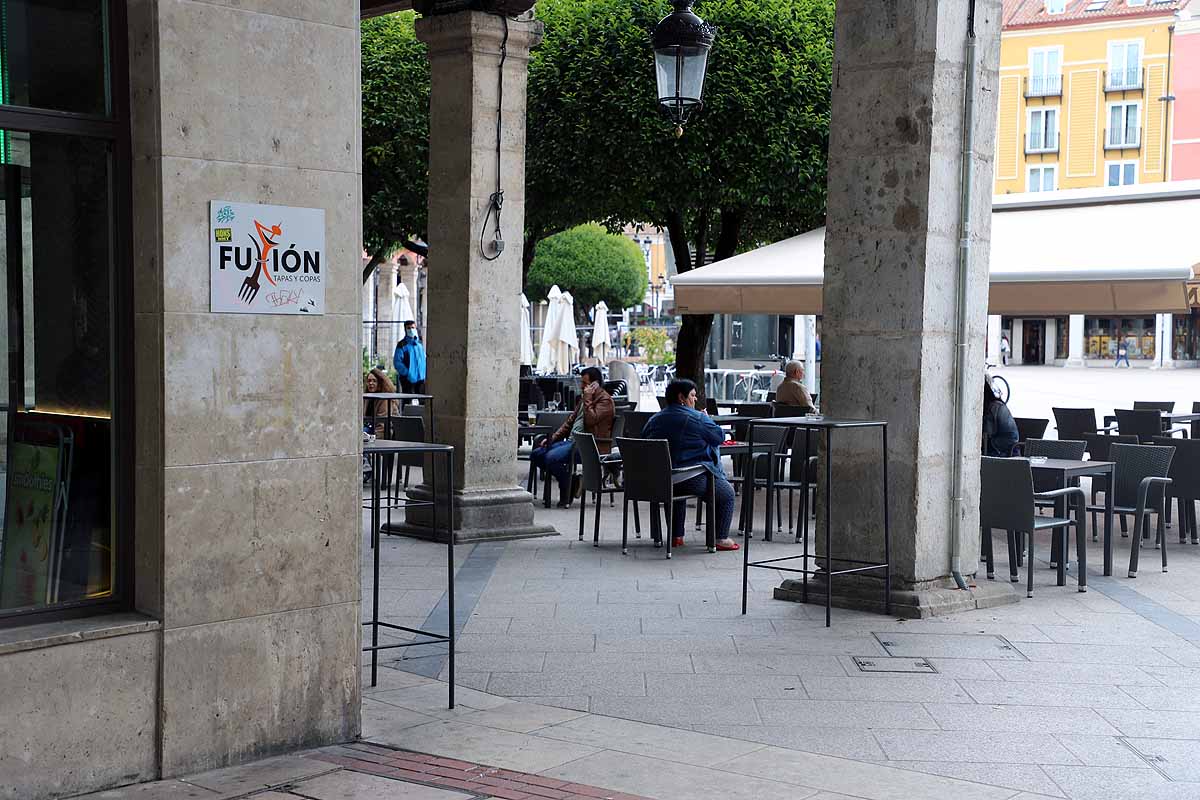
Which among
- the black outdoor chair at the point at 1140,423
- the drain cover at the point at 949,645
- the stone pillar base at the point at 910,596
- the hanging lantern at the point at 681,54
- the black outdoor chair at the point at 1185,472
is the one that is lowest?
the drain cover at the point at 949,645

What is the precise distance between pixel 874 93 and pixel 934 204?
75 centimetres

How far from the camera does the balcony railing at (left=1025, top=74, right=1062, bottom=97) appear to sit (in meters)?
64.1

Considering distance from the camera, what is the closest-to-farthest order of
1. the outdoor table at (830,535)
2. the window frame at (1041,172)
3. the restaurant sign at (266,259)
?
the restaurant sign at (266,259), the outdoor table at (830,535), the window frame at (1041,172)

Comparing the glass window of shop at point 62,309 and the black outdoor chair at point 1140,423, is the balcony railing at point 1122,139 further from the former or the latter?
the glass window of shop at point 62,309

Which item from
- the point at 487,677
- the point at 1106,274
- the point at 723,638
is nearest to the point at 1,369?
the point at 487,677

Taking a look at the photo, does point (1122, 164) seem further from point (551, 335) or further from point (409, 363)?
point (409, 363)

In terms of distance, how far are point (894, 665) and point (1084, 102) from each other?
62592 mm

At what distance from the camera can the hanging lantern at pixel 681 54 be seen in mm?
10312

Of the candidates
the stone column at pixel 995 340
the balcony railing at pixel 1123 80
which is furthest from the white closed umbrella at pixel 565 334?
the balcony railing at pixel 1123 80

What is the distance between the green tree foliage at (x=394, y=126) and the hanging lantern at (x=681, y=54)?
23.8 feet

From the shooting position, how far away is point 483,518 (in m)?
10.7

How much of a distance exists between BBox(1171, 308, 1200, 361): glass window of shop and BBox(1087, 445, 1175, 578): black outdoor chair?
53.9 metres

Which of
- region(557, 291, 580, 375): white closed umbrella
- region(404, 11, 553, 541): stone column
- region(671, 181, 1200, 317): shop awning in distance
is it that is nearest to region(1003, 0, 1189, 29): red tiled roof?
region(557, 291, 580, 375): white closed umbrella

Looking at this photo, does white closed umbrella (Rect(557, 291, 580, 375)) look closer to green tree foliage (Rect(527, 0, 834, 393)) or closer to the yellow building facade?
green tree foliage (Rect(527, 0, 834, 393))
